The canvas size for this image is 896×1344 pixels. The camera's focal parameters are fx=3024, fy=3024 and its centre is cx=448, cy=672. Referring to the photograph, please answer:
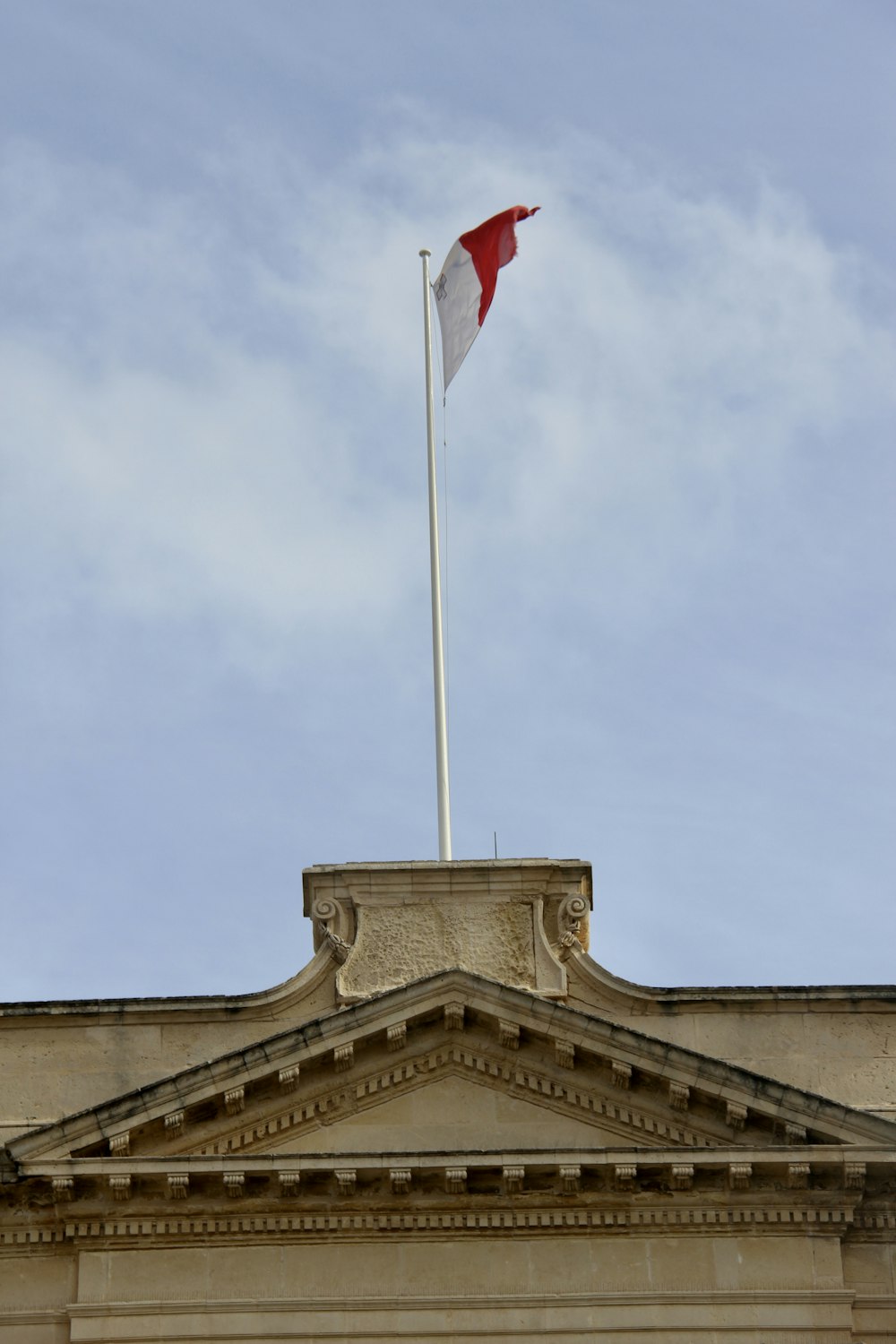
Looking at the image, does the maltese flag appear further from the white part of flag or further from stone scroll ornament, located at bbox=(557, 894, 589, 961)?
stone scroll ornament, located at bbox=(557, 894, 589, 961)

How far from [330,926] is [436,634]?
480 cm

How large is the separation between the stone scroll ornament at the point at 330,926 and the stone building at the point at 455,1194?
120 cm

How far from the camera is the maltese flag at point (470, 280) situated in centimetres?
3881

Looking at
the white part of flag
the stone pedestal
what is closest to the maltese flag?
the white part of flag

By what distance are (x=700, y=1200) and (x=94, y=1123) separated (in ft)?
20.1

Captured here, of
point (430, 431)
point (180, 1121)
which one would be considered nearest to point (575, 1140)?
point (180, 1121)

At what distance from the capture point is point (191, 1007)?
32375mm

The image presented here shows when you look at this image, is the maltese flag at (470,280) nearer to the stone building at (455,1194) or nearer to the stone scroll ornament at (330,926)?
the stone scroll ornament at (330,926)

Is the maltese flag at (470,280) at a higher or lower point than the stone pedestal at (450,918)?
higher

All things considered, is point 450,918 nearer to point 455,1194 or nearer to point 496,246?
point 455,1194

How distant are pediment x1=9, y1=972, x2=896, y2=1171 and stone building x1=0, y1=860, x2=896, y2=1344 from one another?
0.02 m

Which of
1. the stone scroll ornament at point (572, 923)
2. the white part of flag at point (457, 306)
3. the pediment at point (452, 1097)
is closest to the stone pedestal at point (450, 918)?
the stone scroll ornament at point (572, 923)

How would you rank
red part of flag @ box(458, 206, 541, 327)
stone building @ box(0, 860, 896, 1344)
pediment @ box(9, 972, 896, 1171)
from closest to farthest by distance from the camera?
stone building @ box(0, 860, 896, 1344) < pediment @ box(9, 972, 896, 1171) < red part of flag @ box(458, 206, 541, 327)

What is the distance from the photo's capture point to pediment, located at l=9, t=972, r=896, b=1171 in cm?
3044
